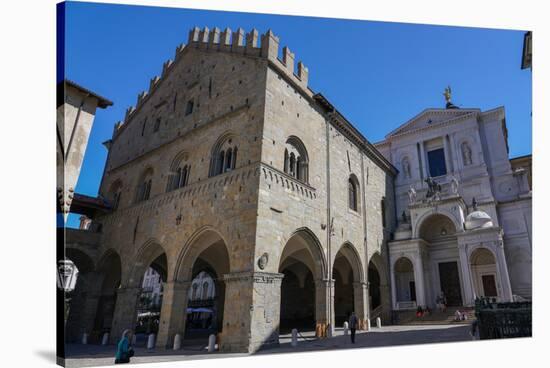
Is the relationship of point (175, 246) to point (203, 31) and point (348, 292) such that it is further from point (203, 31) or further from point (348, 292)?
point (348, 292)

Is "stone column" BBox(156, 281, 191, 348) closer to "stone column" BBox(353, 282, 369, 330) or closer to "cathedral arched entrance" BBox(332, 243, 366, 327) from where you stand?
"stone column" BBox(353, 282, 369, 330)

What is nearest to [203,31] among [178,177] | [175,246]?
[178,177]

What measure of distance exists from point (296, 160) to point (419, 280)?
10502 mm

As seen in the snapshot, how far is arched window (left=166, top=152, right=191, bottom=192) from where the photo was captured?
15766 millimetres

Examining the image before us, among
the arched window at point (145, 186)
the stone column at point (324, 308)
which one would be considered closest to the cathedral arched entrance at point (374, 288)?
the stone column at point (324, 308)

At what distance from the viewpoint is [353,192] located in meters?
19.2

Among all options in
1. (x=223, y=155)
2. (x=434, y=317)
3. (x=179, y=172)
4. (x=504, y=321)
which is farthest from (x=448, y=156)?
(x=179, y=172)

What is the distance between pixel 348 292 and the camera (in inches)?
879

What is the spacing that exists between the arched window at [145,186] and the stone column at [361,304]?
11.1 m

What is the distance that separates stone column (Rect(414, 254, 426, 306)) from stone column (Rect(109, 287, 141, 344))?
46.5 feet

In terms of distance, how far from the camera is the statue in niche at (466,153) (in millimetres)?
22109

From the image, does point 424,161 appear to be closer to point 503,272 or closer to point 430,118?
point 430,118

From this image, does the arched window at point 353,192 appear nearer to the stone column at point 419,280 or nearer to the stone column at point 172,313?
the stone column at point 419,280
